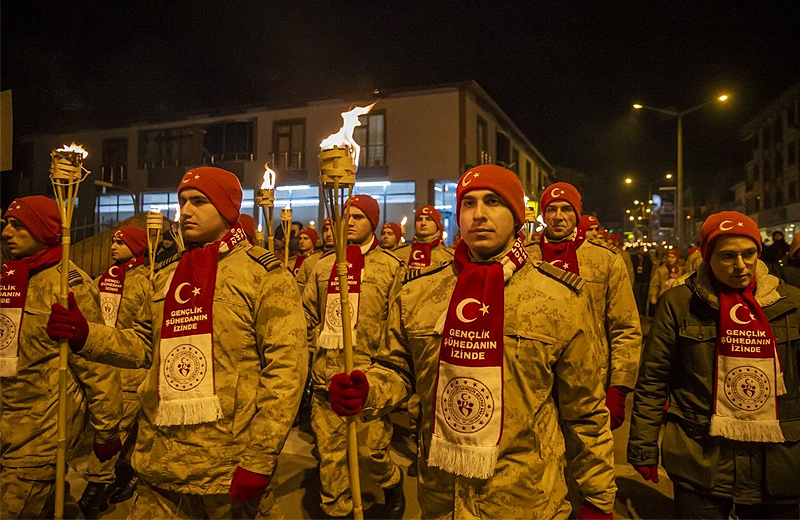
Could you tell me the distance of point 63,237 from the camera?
3.13 meters

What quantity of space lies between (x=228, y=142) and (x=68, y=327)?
2778 centimetres

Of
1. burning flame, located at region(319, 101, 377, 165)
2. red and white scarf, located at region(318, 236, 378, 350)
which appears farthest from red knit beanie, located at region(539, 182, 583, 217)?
burning flame, located at region(319, 101, 377, 165)

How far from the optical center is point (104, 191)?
1190 inches

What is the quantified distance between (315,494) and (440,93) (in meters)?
22.9

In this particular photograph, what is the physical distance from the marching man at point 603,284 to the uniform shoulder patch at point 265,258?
96.3 inches

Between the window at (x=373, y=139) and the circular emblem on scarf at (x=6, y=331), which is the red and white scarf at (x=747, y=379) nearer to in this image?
the circular emblem on scarf at (x=6, y=331)

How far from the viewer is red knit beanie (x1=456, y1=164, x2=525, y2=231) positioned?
8.10 feet

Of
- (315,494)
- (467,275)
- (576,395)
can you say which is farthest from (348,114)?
(315,494)

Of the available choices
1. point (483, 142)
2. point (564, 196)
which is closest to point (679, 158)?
point (483, 142)

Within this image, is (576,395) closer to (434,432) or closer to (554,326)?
(554,326)

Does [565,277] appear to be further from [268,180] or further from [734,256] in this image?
[268,180]

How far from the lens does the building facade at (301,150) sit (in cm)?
2572

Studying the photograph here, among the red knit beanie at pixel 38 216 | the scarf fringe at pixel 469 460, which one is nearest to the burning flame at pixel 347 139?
the scarf fringe at pixel 469 460

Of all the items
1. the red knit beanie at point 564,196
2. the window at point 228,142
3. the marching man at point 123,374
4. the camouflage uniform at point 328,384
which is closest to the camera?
the camouflage uniform at point 328,384
